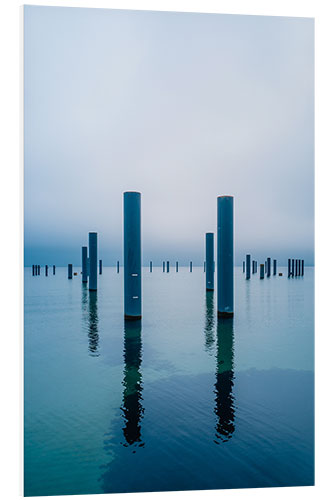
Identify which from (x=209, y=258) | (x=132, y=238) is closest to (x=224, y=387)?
(x=132, y=238)

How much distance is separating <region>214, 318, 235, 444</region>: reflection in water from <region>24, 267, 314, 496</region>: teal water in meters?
0.02

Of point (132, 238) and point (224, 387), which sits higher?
point (132, 238)

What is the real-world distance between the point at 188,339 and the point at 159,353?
1371mm

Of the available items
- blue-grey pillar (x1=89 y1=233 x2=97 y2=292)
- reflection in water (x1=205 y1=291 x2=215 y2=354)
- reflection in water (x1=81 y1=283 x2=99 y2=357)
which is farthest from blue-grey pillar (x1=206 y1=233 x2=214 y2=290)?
reflection in water (x1=81 y1=283 x2=99 y2=357)

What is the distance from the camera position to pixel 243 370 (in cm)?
538

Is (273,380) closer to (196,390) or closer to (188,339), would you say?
(196,390)

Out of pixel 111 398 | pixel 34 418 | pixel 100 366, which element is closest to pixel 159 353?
pixel 100 366

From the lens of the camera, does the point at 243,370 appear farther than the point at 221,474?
Yes

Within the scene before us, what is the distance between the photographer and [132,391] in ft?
14.7

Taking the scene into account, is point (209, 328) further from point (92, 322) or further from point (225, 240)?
point (92, 322)

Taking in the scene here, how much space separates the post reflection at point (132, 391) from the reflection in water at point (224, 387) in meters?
0.92

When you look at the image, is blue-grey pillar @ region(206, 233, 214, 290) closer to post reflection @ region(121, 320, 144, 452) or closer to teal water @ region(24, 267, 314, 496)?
teal water @ region(24, 267, 314, 496)

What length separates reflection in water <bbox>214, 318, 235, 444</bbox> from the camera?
3.46 metres

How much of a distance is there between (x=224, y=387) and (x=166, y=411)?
1.14 m
